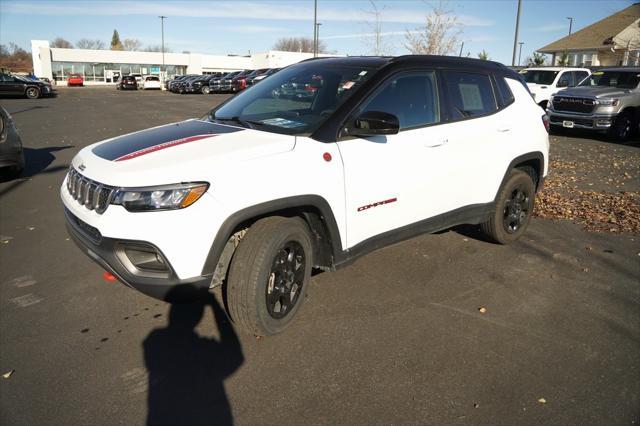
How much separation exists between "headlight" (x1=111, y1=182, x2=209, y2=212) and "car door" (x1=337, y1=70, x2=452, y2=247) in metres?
1.05

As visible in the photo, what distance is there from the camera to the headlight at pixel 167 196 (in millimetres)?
2711

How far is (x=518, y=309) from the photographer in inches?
150

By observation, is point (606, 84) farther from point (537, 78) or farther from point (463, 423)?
point (463, 423)

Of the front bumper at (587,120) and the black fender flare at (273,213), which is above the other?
the front bumper at (587,120)

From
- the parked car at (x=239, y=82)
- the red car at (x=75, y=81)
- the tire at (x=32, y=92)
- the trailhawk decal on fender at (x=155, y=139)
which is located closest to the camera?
the trailhawk decal on fender at (x=155, y=139)

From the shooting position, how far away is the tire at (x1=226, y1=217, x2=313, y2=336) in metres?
3.01

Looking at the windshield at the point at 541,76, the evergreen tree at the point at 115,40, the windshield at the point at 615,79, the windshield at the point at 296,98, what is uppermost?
the evergreen tree at the point at 115,40

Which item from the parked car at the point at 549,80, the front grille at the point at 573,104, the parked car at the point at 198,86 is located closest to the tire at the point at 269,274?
the front grille at the point at 573,104

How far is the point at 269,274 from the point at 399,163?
130cm

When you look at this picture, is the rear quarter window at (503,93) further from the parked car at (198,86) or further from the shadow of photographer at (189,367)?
the parked car at (198,86)

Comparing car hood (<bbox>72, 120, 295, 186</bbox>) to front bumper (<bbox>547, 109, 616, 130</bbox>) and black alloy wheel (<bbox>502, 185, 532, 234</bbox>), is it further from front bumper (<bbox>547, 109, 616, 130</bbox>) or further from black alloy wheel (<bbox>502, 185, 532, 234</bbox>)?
front bumper (<bbox>547, 109, 616, 130</bbox>)

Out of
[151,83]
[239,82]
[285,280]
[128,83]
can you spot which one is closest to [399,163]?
[285,280]

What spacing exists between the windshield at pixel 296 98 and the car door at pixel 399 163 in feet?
0.83

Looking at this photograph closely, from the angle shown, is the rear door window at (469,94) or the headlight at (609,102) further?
the headlight at (609,102)
